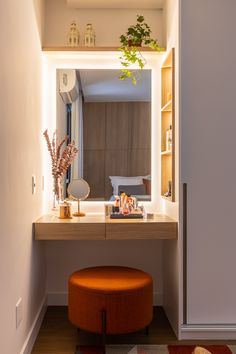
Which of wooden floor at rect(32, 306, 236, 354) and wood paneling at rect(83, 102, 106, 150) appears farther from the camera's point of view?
wood paneling at rect(83, 102, 106, 150)

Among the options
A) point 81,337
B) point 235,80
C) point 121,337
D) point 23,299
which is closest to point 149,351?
point 121,337

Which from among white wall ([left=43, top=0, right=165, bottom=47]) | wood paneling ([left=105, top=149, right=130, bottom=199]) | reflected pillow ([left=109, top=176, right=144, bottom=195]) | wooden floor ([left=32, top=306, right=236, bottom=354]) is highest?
white wall ([left=43, top=0, right=165, bottom=47])

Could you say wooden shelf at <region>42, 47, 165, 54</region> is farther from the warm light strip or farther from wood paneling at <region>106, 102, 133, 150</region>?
wood paneling at <region>106, 102, 133, 150</region>

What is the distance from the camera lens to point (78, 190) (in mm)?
3170

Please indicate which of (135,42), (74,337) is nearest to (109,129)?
(135,42)

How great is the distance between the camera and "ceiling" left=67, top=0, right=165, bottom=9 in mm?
3213

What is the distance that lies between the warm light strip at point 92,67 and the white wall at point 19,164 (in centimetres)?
32

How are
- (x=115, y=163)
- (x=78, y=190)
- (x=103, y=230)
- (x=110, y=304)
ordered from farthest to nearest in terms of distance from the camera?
(x=115, y=163) → (x=78, y=190) → (x=103, y=230) → (x=110, y=304)

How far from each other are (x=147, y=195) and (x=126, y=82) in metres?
1.00

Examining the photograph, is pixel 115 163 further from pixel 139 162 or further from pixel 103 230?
pixel 103 230

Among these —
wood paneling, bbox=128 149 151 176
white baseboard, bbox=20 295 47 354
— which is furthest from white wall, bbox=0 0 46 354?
wood paneling, bbox=128 149 151 176

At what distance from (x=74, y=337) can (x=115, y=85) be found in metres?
2.05

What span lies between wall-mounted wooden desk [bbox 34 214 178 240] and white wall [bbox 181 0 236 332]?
0.74 ft

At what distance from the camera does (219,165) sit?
2631mm
